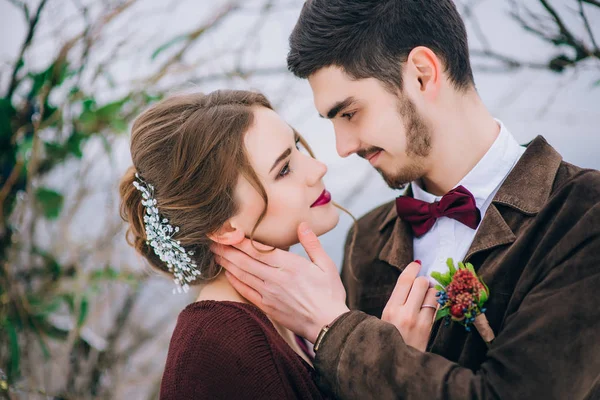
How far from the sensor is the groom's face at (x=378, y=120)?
185cm

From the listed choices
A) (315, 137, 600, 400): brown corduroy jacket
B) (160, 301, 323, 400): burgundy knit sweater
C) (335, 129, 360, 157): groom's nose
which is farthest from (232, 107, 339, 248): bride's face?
(315, 137, 600, 400): brown corduroy jacket

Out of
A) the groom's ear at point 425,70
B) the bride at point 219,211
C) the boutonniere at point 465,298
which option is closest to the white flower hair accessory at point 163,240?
the bride at point 219,211

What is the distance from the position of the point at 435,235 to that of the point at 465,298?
476 mm

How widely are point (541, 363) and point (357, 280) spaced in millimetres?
841

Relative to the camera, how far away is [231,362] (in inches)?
62.9

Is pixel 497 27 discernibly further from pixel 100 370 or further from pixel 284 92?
pixel 100 370

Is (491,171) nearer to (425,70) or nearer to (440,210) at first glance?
(440,210)

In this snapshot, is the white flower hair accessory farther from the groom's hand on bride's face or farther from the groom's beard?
the groom's beard

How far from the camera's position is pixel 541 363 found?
1.36 metres

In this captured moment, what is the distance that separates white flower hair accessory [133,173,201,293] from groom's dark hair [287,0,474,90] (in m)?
0.70

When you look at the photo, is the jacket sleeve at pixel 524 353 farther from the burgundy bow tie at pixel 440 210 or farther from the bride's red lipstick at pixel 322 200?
the bride's red lipstick at pixel 322 200

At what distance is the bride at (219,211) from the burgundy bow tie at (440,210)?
266mm

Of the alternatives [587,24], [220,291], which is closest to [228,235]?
[220,291]

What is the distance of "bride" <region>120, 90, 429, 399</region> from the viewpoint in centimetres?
162
